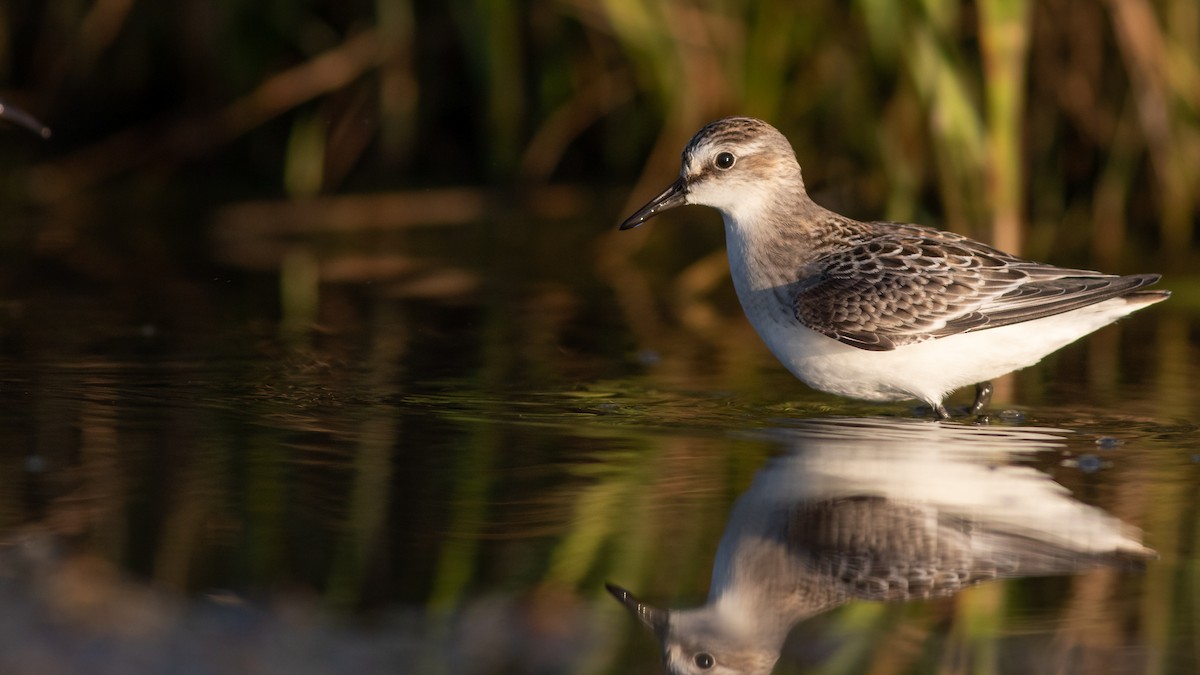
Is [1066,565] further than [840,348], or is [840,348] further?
[840,348]

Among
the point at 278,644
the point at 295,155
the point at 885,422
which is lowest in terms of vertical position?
the point at 278,644

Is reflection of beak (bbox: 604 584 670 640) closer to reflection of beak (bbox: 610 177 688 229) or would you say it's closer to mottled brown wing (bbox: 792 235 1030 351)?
mottled brown wing (bbox: 792 235 1030 351)

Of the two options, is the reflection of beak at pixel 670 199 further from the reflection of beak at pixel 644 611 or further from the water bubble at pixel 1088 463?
the reflection of beak at pixel 644 611

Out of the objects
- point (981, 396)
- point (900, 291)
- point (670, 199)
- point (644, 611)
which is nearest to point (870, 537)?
point (644, 611)

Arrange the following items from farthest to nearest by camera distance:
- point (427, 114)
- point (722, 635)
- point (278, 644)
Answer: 1. point (427, 114)
2. point (722, 635)
3. point (278, 644)

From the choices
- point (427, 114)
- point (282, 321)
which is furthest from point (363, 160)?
point (282, 321)

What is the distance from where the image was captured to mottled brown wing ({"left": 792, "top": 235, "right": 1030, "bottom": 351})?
6.32m

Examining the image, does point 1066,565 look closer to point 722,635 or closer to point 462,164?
point 722,635

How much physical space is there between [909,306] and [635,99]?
18.4ft

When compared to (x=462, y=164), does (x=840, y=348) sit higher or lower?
lower

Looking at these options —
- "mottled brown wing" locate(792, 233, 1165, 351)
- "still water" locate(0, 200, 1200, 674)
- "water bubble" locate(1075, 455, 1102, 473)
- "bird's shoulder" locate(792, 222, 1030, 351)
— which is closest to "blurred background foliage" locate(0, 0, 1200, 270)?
"still water" locate(0, 200, 1200, 674)

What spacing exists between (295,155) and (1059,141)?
5.13 metres

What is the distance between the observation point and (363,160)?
42.0 feet

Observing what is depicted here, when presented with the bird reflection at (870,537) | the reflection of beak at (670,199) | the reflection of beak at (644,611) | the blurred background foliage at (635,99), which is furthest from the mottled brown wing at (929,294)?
the reflection of beak at (644,611)
